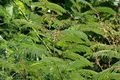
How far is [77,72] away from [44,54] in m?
0.39

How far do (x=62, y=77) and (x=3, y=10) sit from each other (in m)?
1.58

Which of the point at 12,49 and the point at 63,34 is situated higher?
the point at 63,34

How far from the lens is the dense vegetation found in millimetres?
2713

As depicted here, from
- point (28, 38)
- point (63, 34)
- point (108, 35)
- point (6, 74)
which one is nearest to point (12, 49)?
point (28, 38)

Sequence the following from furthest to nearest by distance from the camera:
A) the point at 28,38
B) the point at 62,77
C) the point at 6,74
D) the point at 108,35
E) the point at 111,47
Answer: the point at 108,35 < the point at 28,38 < the point at 111,47 < the point at 6,74 < the point at 62,77

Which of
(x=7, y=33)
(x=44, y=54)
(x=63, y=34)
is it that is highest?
(x=63, y=34)

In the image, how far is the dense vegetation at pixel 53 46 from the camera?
271 cm

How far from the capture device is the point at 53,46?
2.93 meters

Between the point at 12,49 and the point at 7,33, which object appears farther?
the point at 7,33

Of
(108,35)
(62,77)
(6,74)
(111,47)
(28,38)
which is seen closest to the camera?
(62,77)

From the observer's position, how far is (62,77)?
8.84 ft

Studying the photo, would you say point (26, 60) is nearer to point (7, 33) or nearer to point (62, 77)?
point (62, 77)

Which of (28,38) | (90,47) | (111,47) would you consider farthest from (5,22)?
(111,47)

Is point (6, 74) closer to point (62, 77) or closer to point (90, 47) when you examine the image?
point (62, 77)
